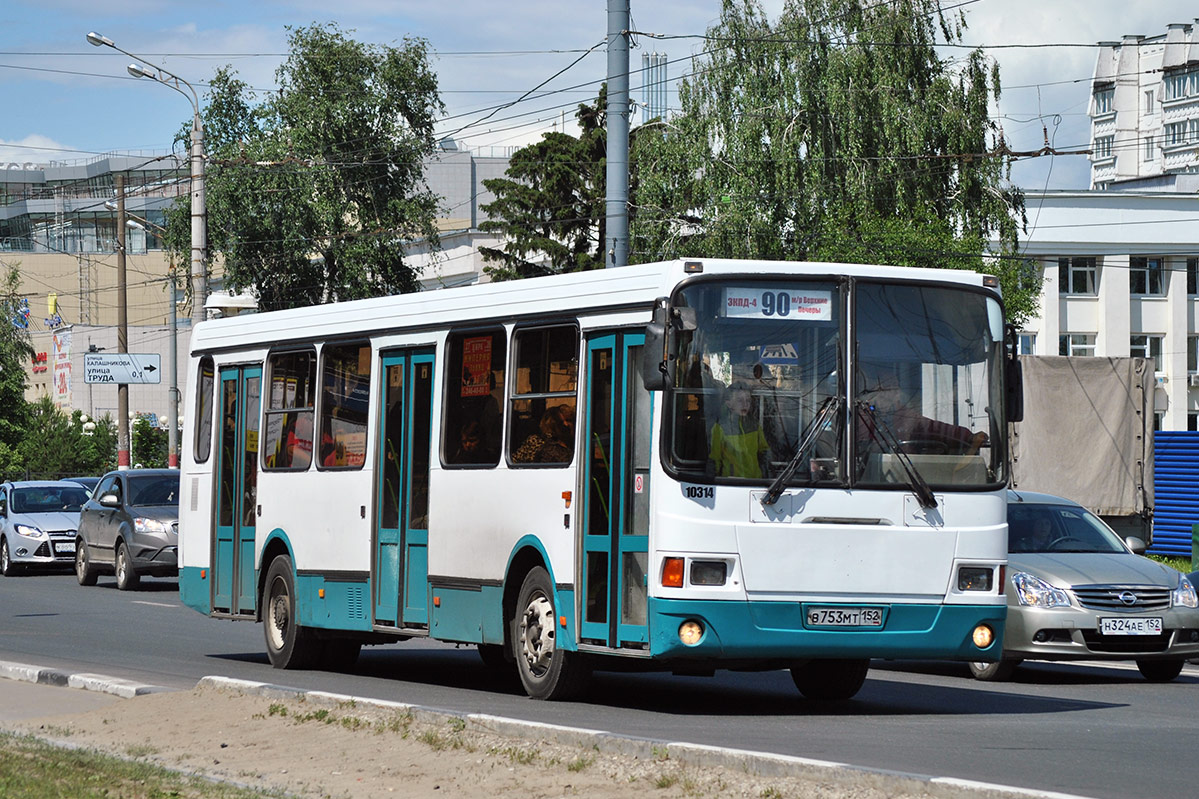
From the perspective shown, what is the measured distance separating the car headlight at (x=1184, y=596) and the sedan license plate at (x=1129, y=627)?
306 mm

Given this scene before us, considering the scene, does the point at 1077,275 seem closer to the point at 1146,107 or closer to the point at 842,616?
the point at 1146,107

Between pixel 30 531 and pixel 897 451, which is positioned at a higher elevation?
pixel 897 451

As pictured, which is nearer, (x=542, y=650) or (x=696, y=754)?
(x=696, y=754)

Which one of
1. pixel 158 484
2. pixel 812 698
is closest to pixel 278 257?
pixel 158 484

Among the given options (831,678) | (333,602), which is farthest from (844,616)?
(333,602)

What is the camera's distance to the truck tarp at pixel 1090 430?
1083 inches

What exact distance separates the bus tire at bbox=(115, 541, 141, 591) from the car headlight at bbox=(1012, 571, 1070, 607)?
1717 cm

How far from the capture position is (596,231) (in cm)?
7094

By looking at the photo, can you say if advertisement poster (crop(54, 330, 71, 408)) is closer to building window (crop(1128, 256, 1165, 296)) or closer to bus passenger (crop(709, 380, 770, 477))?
building window (crop(1128, 256, 1165, 296))

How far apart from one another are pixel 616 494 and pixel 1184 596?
19.7ft

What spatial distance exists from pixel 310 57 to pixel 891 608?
5384 cm

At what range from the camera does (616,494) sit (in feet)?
38.4

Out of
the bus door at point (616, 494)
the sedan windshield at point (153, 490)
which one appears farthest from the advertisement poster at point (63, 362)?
the bus door at point (616, 494)

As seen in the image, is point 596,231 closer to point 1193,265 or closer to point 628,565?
point 1193,265
